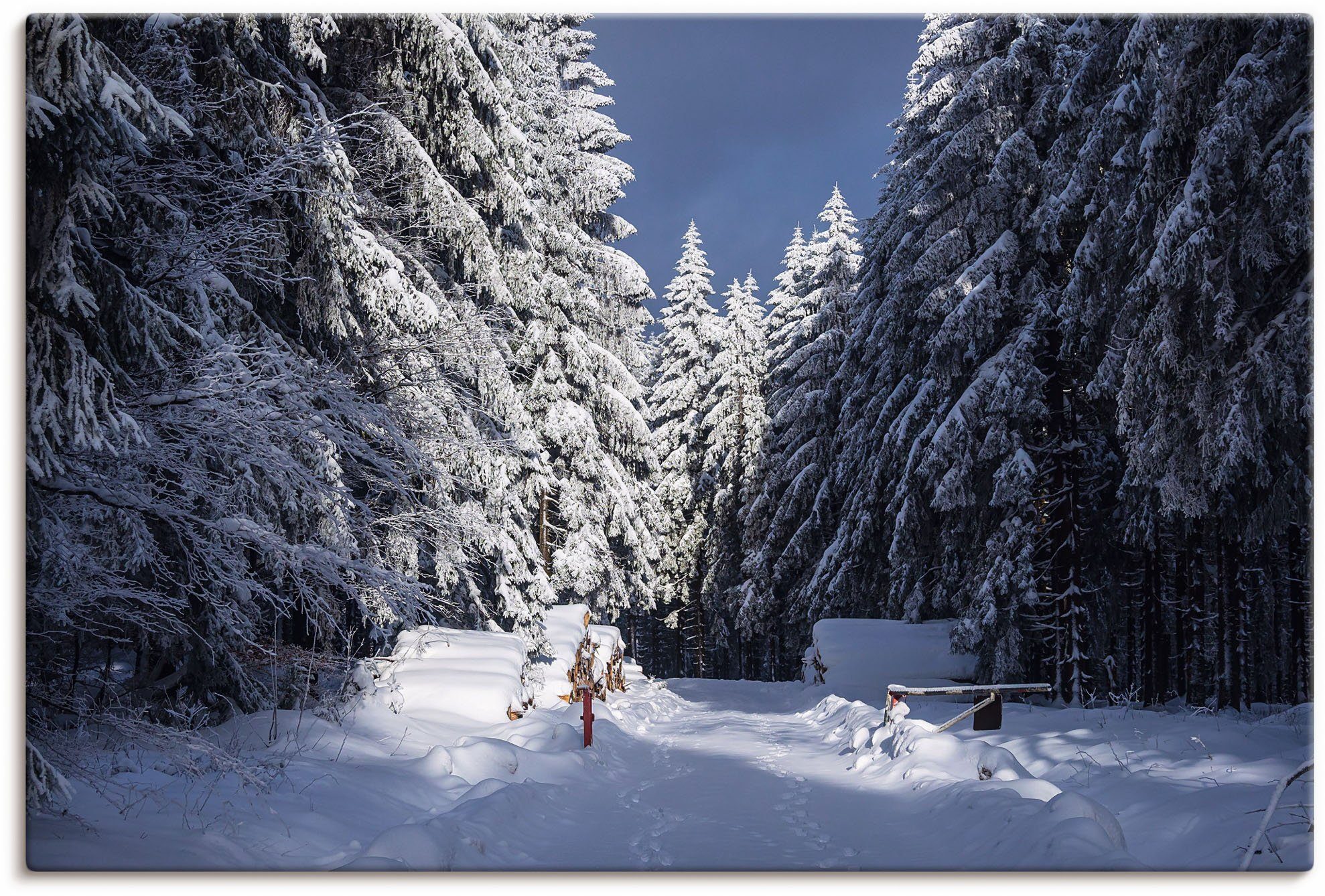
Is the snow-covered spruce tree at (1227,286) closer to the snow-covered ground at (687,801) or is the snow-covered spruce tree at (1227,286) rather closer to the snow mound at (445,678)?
the snow-covered ground at (687,801)

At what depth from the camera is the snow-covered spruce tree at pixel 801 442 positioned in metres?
21.7

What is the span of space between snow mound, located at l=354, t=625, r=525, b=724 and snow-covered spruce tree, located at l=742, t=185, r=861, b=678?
37.5 ft

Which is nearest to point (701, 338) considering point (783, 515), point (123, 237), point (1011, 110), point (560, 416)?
point (783, 515)

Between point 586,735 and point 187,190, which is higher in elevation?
point 187,190

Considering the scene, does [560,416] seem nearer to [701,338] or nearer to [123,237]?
[123,237]

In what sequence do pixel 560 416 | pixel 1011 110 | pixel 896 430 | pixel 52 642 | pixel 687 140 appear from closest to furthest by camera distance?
pixel 52 642 < pixel 687 140 < pixel 1011 110 < pixel 896 430 < pixel 560 416

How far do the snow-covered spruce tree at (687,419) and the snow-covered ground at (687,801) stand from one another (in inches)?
797

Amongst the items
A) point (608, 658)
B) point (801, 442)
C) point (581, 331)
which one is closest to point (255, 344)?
point (581, 331)

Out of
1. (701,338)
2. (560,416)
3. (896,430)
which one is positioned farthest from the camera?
(701,338)

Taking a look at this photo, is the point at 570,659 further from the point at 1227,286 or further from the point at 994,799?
the point at 1227,286

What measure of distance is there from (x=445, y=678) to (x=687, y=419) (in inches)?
828

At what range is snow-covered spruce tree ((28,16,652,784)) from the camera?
3.68 metres

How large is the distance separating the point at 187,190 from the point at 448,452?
411 centimetres

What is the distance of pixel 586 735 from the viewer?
26.6ft
